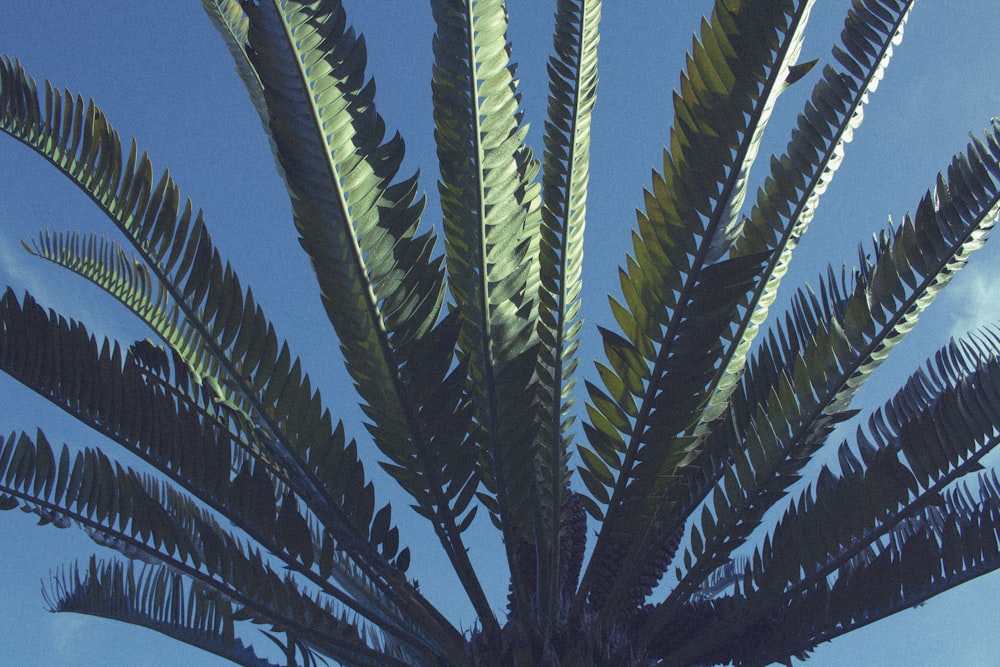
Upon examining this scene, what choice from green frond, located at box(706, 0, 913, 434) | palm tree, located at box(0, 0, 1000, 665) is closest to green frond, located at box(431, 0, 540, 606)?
palm tree, located at box(0, 0, 1000, 665)

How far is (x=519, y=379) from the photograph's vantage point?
424 cm

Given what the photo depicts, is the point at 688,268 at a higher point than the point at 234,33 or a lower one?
lower

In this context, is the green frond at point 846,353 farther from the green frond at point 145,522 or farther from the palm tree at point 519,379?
the green frond at point 145,522

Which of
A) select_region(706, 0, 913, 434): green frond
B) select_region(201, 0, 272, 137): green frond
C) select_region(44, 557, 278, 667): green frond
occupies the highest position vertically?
select_region(201, 0, 272, 137): green frond

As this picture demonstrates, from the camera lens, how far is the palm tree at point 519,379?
395 cm

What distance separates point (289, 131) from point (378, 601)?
9.37 feet

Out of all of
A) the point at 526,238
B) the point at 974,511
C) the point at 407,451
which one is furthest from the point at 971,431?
the point at 407,451

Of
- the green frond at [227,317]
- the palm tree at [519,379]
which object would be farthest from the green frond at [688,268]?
the green frond at [227,317]

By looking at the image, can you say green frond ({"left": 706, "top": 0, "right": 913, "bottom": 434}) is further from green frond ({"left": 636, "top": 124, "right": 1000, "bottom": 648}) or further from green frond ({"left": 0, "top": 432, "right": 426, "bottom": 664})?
green frond ({"left": 0, "top": 432, "right": 426, "bottom": 664})

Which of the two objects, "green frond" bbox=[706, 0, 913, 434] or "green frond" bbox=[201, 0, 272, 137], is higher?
"green frond" bbox=[201, 0, 272, 137]

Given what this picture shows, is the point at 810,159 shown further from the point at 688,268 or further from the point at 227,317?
the point at 227,317

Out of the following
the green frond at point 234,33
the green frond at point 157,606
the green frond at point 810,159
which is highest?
the green frond at point 234,33

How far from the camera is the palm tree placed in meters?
3.95

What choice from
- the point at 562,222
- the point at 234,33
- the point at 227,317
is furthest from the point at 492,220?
the point at 234,33
